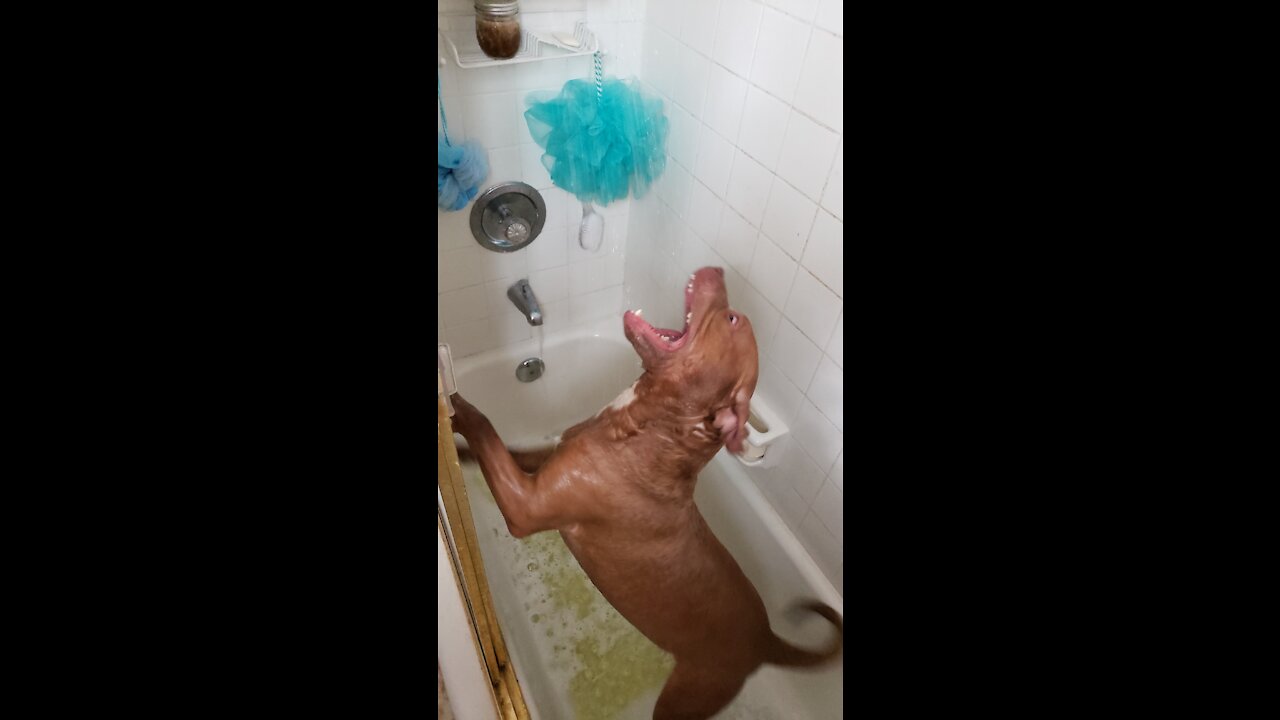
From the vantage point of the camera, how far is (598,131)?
5.84ft

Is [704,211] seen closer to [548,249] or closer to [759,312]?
[759,312]

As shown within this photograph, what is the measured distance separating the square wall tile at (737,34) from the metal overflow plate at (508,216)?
0.73 m

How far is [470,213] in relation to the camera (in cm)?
185

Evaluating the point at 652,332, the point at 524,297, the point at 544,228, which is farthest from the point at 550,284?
the point at 652,332

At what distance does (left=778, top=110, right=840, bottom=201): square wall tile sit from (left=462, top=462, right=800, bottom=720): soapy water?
109 cm

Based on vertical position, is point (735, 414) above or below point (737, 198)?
below

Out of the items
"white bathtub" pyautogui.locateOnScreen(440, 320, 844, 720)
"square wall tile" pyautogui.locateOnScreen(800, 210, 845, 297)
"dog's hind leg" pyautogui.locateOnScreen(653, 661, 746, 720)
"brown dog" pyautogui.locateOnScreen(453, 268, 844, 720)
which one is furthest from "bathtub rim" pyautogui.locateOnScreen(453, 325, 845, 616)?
"square wall tile" pyautogui.locateOnScreen(800, 210, 845, 297)

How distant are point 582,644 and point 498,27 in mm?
1741

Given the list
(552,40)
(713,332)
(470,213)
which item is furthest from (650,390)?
(552,40)

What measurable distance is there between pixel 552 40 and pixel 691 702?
1.88 metres

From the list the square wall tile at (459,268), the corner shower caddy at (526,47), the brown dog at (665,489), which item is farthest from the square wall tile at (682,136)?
the square wall tile at (459,268)

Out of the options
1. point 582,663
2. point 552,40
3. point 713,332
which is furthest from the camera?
point 582,663

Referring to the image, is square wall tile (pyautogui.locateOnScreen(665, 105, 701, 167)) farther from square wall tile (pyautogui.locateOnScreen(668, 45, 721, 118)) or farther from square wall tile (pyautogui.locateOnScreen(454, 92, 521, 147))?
square wall tile (pyautogui.locateOnScreen(454, 92, 521, 147))
